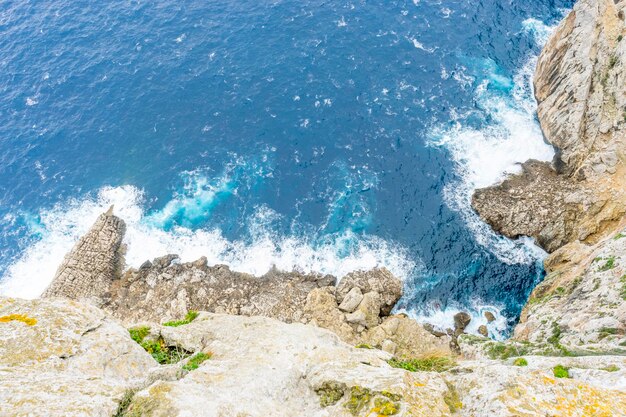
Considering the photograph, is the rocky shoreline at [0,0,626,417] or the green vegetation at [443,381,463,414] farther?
the green vegetation at [443,381,463,414]

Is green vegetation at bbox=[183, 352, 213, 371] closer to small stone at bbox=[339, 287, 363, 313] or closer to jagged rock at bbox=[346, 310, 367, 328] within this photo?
jagged rock at bbox=[346, 310, 367, 328]

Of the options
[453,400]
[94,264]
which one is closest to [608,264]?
[453,400]

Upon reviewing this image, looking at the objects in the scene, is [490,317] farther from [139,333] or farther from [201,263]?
[139,333]

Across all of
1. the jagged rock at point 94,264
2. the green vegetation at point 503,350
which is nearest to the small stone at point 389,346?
the green vegetation at point 503,350

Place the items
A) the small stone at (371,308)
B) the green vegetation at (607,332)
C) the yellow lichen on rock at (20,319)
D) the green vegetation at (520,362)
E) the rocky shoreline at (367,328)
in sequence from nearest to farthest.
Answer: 1. the rocky shoreline at (367,328)
2. the yellow lichen on rock at (20,319)
3. the green vegetation at (520,362)
4. the green vegetation at (607,332)
5. the small stone at (371,308)

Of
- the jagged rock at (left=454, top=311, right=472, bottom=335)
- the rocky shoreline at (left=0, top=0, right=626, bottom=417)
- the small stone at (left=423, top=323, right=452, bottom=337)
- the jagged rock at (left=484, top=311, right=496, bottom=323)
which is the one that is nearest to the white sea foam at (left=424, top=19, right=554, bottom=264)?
the rocky shoreline at (left=0, top=0, right=626, bottom=417)

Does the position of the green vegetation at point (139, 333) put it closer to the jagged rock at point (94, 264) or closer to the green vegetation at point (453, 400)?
the green vegetation at point (453, 400)
